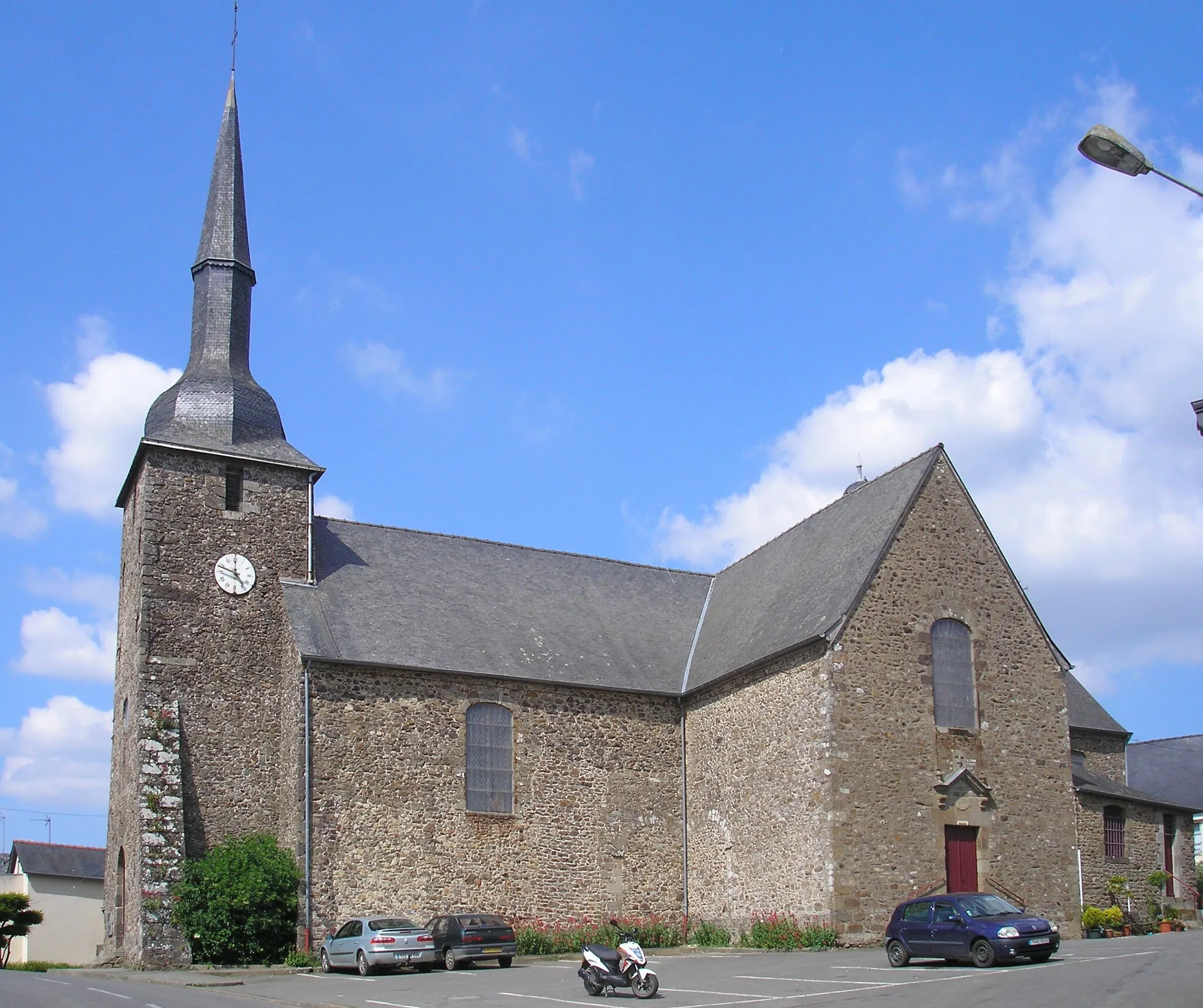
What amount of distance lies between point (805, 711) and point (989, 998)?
10371mm

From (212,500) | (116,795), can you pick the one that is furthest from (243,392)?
(116,795)

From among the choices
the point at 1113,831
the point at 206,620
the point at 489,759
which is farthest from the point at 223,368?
the point at 1113,831

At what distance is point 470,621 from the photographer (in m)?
27.9

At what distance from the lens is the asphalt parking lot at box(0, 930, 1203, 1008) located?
1363 centimetres

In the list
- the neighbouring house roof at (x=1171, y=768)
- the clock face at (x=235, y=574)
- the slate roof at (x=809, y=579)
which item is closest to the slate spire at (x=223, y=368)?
the clock face at (x=235, y=574)

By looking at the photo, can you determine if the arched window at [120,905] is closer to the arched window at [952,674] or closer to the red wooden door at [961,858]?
the red wooden door at [961,858]

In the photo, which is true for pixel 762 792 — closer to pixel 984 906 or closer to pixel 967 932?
pixel 984 906

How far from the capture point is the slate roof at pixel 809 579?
24.2 meters

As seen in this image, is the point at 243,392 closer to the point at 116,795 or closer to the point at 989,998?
the point at 116,795

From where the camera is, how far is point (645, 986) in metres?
15.8

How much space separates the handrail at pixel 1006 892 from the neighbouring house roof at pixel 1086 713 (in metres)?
10.0

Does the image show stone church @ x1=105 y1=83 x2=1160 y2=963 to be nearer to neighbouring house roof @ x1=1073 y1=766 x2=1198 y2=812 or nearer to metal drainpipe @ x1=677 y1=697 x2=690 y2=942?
metal drainpipe @ x1=677 y1=697 x2=690 y2=942

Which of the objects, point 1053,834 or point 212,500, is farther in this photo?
point 212,500

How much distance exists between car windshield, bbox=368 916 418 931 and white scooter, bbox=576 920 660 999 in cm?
570
